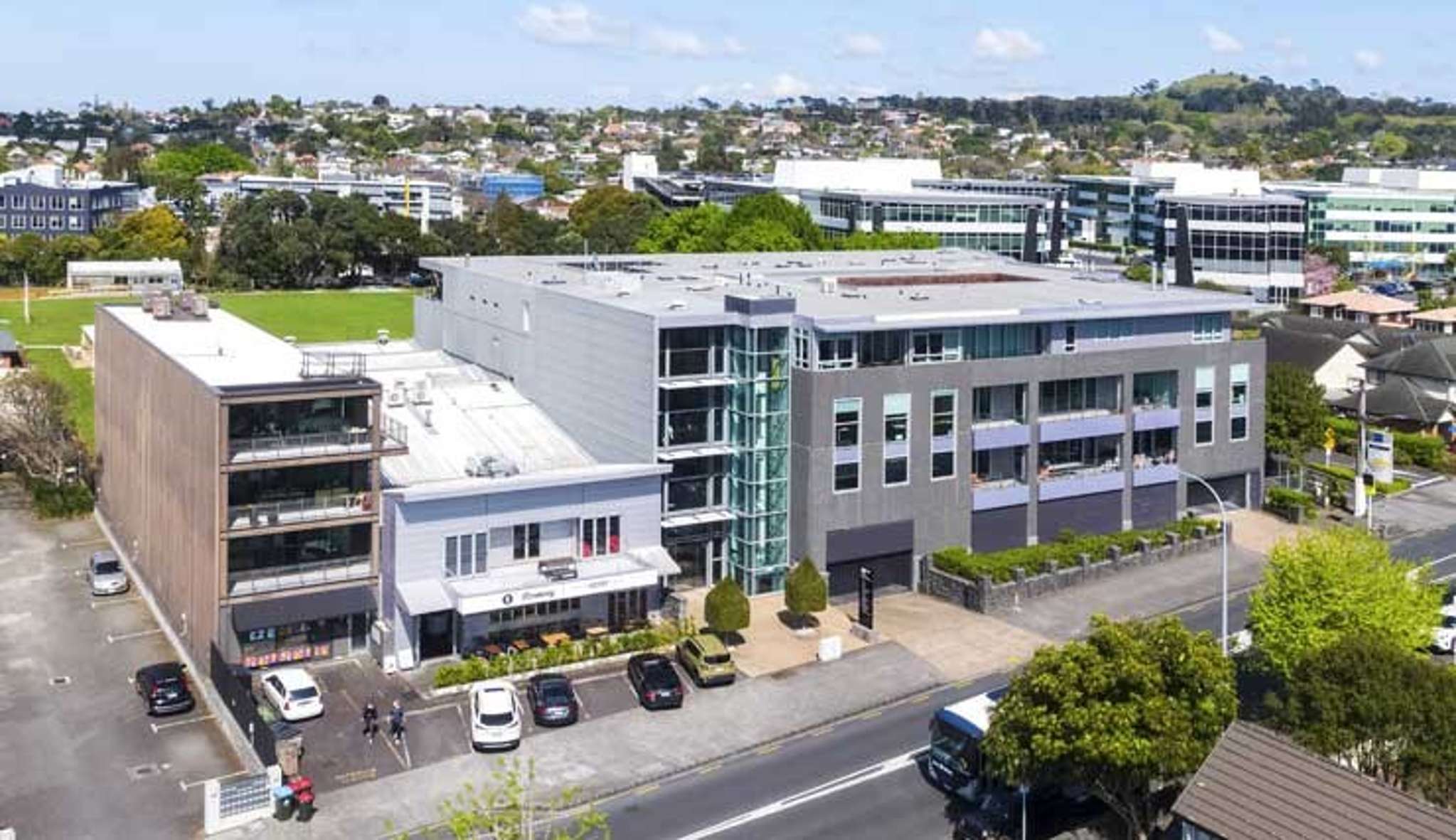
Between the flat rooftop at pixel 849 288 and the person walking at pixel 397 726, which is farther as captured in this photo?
the flat rooftop at pixel 849 288

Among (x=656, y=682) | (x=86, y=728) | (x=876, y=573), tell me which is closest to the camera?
(x=86, y=728)

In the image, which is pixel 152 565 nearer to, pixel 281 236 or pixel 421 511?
pixel 421 511

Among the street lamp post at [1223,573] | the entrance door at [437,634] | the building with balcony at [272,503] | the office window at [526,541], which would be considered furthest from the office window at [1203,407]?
the building with balcony at [272,503]

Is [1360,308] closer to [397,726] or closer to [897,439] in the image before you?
[897,439]

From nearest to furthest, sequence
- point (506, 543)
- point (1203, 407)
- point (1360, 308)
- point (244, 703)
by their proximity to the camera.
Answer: point (244, 703)
point (506, 543)
point (1203, 407)
point (1360, 308)

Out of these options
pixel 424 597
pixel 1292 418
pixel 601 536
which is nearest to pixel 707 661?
pixel 601 536

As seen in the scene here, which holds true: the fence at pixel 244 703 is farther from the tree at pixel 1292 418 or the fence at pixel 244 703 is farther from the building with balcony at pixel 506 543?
the tree at pixel 1292 418

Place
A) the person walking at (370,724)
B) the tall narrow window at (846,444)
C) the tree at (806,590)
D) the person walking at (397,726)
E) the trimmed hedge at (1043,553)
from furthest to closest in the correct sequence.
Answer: the trimmed hedge at (1043,553)
the tall narrow window at (846,444)
the tree at (806,590)
the person walking at (370,724)
the person walking at (397,726)

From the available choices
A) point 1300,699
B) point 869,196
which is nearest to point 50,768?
point 1300,699
